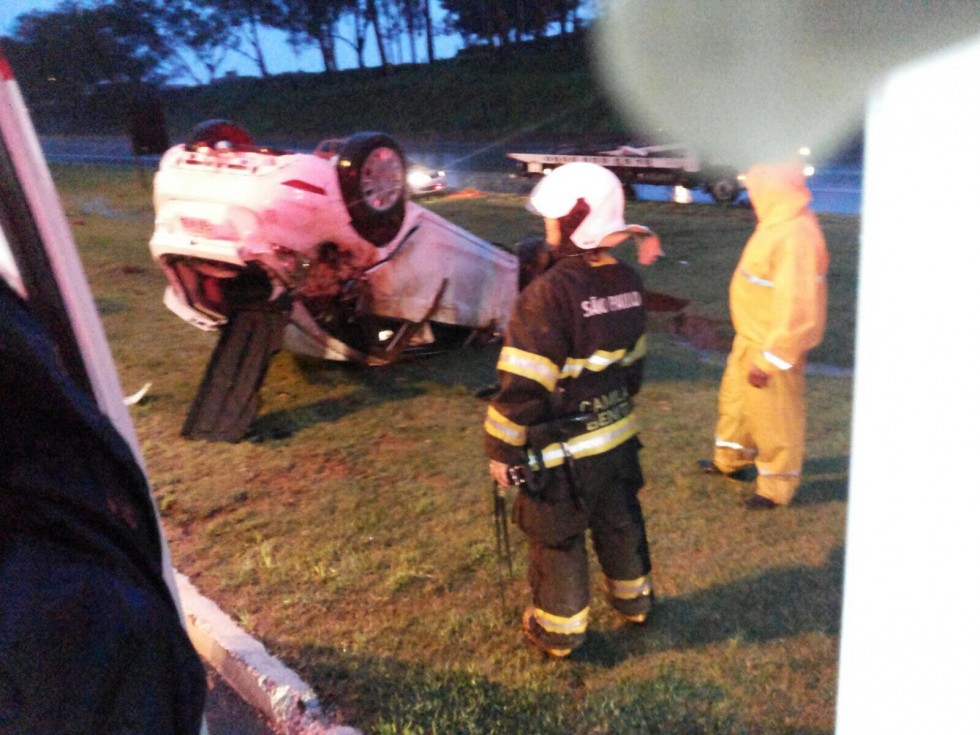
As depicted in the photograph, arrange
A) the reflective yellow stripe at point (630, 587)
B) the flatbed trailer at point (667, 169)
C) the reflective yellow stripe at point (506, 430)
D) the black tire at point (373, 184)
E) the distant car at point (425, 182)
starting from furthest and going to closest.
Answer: the distant car at point (425, 182), the flatbed trailer at point (667, 169), the black tire at point (373, 184), the reflective yellow stripe at point (630, 587), the reflective yellow stripe at point (506, 430)

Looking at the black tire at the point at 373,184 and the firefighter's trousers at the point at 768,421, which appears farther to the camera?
the black tire at the point at 373,184

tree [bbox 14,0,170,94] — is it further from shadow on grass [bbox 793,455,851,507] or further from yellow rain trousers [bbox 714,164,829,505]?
shadow on grass [bbox 793,455,851,507]

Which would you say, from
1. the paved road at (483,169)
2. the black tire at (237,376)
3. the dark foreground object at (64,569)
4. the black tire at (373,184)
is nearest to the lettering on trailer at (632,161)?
the paved road at (483,169)

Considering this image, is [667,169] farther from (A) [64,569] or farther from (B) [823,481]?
(A) [64,569]

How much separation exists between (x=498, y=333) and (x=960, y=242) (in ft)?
18.2

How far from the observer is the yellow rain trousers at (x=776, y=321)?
3.63 metres

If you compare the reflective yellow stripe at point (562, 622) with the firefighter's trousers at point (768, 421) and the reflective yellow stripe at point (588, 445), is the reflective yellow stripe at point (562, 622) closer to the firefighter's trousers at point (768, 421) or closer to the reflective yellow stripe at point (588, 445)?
the reflective yellow stripe at point (588, 445)

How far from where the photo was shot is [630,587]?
3152 millimetres

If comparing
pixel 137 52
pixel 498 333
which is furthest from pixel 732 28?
pixel 498 333

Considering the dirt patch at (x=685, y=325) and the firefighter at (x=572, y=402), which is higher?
the firefighter at (x=572, y=402)

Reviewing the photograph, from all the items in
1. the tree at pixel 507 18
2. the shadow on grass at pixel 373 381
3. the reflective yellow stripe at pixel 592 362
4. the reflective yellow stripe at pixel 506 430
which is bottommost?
the shadow on grass at pixel 373 381

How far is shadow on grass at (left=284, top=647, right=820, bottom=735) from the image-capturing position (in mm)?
2730

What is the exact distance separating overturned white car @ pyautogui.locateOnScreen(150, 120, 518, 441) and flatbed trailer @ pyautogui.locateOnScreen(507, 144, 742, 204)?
1011 cm

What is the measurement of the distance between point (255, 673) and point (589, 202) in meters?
2.17
